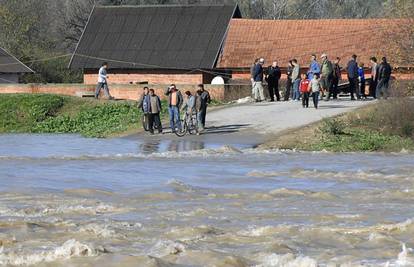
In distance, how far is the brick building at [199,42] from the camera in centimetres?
5291

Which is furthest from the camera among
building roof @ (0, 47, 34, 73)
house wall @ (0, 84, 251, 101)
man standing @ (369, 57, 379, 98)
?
building roof @ (0, 47, 34, 73)

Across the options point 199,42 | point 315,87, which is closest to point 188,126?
point 315,87

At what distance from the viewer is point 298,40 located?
5400 cm

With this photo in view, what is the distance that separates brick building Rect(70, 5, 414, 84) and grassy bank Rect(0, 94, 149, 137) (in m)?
12.5

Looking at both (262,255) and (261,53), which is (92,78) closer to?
(261,53)

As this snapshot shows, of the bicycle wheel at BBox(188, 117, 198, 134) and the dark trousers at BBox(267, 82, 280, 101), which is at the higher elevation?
the dark trousers at BBox(267, 82, 280, 101)

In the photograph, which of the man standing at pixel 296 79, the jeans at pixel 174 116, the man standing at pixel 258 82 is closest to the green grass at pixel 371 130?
the jeans at pixel 174 116

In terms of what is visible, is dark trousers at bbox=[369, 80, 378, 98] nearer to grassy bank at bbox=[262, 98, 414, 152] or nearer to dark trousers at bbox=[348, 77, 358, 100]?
dark trousers at bbox=[348, 77, 358, 100]

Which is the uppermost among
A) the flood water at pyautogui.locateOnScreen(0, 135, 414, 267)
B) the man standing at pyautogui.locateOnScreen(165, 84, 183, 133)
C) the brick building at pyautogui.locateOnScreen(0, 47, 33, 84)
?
the brick building at pyautogui.locateOnScreen(0, 47, 33, 84)

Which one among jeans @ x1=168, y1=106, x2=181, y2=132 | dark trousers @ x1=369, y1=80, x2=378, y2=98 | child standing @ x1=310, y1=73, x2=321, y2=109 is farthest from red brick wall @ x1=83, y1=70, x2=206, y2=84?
jeans @ x1=168, y1=106, x2=181, y2=132

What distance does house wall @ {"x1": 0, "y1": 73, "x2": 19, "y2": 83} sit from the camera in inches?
2385

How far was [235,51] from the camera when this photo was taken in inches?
2164

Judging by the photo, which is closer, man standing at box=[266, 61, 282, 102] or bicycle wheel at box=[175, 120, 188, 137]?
bicycle wheel at box=[175, 120, 188, 137]

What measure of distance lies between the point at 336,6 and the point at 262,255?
8699 centimetres
